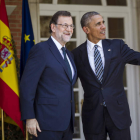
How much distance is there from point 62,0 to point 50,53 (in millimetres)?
2905

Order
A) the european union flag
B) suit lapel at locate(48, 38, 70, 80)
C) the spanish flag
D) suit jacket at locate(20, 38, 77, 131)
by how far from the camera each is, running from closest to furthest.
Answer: suit jacket at locate(20, 38, 77, 131)
suit lapel at locate(48, 38, 70, 80)
the spanish flag
the european union flag

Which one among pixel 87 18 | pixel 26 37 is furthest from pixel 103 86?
pixel 26 37

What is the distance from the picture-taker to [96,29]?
297 centimetres

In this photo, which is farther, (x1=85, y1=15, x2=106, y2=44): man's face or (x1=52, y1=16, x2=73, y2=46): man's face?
(x1=85, y1=15, x2=106, y2=44): man's face

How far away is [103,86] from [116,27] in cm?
277

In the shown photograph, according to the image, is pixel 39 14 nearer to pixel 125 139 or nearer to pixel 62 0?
pixel 62 0

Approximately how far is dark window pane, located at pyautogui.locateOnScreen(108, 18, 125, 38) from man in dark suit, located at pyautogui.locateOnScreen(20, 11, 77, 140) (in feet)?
9.89

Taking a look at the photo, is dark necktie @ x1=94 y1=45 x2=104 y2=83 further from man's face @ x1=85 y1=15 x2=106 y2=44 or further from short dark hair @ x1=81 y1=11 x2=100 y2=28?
short dark hair @ x1=81 y1=11 x2=100 y2=28

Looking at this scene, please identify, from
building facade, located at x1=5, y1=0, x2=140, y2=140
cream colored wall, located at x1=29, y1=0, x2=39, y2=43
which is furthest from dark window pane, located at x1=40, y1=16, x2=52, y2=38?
cream colored wall, located at x1=29, y1=0, x2=39, y2=43

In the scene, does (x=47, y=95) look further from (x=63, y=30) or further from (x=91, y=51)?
(x=91, y=51)

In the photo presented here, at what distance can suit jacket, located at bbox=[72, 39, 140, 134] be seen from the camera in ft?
9.24

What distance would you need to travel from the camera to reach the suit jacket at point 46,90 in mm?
2381

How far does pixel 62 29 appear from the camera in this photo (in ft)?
8.43

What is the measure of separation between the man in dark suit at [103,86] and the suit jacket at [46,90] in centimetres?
45
